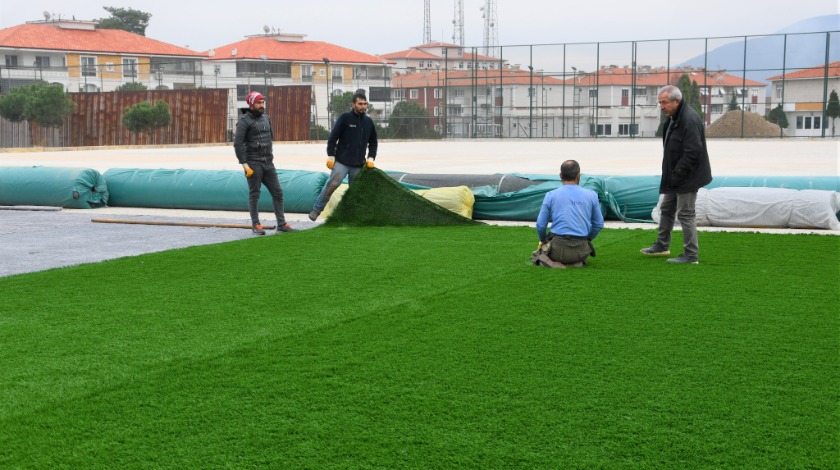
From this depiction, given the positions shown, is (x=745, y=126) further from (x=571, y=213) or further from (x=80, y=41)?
(x=80, y=41)

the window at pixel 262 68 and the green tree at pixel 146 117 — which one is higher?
the window at pixel 262 68

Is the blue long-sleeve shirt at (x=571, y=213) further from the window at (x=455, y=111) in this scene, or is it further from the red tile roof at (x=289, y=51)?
the red tile roof at (x=289, y=51)

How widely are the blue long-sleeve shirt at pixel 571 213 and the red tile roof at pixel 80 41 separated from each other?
61.7 meters

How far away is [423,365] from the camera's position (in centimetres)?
521

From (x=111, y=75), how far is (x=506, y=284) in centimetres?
5958

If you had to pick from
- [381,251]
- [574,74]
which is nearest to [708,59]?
[574,74]

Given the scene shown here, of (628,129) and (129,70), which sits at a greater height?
(129,70)

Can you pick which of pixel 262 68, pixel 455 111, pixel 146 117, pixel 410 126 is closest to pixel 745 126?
pixel 455 111

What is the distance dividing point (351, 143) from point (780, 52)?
3393 centimetres

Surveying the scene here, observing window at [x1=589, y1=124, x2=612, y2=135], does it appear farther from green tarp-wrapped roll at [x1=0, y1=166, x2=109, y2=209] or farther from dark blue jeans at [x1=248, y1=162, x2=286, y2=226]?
dark blue jeans at [x1=248, y1=162, x2=286, y2=226]

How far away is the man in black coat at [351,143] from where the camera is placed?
468 inches

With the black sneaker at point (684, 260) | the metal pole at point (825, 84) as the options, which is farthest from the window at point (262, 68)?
the black sneaker at point (684, 260)

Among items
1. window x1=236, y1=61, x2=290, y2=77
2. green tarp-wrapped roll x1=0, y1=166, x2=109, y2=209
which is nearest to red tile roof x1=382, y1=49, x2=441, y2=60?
window x1=236, y1=61, x2=290, y2=77

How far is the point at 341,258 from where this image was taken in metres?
9.16
